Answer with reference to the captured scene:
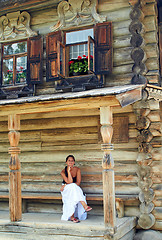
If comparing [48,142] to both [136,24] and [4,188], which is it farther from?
[136,24]

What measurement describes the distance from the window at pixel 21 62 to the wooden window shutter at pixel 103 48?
5.73ft

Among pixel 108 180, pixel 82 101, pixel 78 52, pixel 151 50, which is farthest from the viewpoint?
pixel 78 52

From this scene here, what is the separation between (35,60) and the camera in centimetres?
920

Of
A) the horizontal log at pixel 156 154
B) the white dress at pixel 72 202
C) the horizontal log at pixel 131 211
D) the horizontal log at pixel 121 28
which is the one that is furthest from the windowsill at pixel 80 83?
the horizontal log at pixel 131 211

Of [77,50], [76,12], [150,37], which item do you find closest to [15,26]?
[76,12]

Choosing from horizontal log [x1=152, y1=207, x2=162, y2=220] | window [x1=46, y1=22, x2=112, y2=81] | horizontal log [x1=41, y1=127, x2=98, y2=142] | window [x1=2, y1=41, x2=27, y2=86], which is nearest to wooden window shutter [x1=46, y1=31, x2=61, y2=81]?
window [x1=46, y1=22, x2=112, y2=81]

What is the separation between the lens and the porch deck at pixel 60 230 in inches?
253

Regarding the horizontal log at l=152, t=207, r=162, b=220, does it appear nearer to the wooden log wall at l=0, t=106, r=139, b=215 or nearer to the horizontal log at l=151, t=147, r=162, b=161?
the wooden log wall at l=0, t=106, r=139, b=215

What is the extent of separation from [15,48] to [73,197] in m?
5.04

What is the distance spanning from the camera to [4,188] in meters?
9.45

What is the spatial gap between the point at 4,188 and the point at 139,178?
13.4 feet

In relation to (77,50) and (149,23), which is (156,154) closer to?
(149,23)

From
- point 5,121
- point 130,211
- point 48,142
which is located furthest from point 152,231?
point 5,121

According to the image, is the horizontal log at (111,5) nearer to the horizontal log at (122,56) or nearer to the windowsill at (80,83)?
the horizontal log at (122,56)
